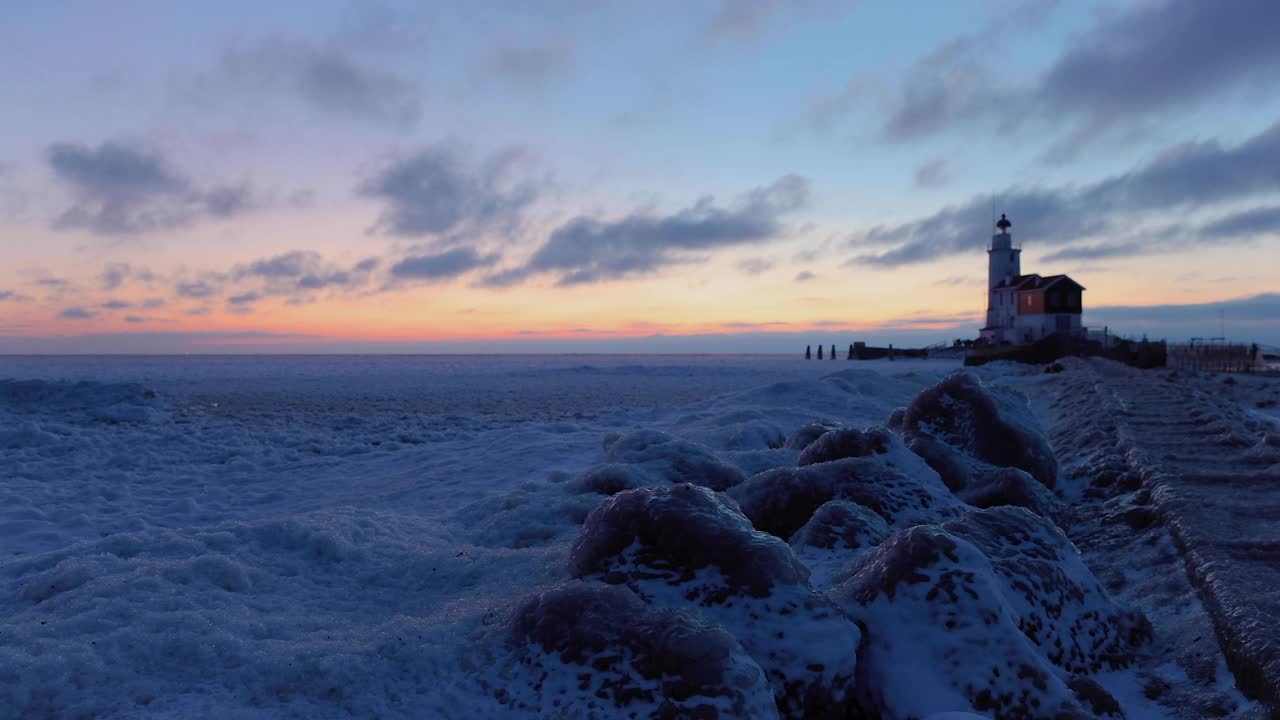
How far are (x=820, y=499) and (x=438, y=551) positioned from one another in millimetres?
2289

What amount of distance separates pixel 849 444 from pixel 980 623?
231 centimetres

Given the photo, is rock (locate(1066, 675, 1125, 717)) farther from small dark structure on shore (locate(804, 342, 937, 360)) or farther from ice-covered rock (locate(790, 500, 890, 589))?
small dark structure on shore (locate(804, 342, 937, 360))

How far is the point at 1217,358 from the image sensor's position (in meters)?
30.5

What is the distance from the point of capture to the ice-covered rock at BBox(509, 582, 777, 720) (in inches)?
85.3

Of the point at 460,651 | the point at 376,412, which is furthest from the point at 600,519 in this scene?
the point at 376,412

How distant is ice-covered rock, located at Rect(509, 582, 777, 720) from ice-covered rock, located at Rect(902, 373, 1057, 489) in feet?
13.2

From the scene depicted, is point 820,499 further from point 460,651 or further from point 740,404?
point 740,404

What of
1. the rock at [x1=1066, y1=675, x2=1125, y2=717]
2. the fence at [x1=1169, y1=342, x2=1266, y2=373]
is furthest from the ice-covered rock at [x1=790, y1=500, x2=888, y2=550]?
the fence at [x1=1169, y1=342, x2=1266, y2=373]

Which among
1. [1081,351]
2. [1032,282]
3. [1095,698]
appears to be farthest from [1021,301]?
[1095,698]

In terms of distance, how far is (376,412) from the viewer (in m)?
14.5

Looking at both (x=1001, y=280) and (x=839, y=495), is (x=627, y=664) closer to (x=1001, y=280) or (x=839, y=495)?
(x=839, y=495)

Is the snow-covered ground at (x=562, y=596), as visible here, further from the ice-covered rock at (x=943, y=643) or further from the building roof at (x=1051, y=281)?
the building roof at (x=1051, y=281)

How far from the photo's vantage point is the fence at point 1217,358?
1104 inches

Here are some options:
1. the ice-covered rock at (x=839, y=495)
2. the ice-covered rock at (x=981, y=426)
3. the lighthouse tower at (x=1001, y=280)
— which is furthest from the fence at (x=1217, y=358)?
the ice-covered rock at (x=839, y=495)
